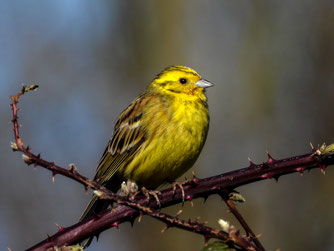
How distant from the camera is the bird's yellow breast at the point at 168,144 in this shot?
4.60 meters

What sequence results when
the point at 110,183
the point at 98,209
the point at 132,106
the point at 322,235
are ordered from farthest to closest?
1. the point at 322,235
2. the point at 132,106
3. the point at 110,183
4. the point at 98,209

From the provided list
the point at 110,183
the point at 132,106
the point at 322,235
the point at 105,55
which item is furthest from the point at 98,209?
the point at 105,55

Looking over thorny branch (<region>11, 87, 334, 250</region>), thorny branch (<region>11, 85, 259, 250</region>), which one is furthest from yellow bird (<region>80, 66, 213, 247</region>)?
thorny branch (<region>11, 85, 259, 250</region>)

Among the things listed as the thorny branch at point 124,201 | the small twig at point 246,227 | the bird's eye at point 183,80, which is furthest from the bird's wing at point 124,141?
the thorny branch at point 124,201

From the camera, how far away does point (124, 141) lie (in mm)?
5086

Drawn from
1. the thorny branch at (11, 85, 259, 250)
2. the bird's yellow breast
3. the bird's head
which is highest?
the bird's head

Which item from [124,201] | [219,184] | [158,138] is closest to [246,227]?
[219,184]

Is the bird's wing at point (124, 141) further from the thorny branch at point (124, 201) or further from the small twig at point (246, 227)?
the thorny branch at point (124, 201)

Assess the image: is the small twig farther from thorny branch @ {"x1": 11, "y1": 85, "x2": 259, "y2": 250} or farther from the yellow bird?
the yellow bird

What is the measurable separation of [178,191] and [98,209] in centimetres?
166

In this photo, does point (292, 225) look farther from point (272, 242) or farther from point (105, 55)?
point (105, 55)

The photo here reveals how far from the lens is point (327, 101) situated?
9938 millimetres

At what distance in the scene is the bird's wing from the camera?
488 cm

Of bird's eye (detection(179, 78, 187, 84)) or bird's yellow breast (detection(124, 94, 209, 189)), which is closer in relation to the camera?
bird's yellow breast (detection(124, 94, 209, 189))
